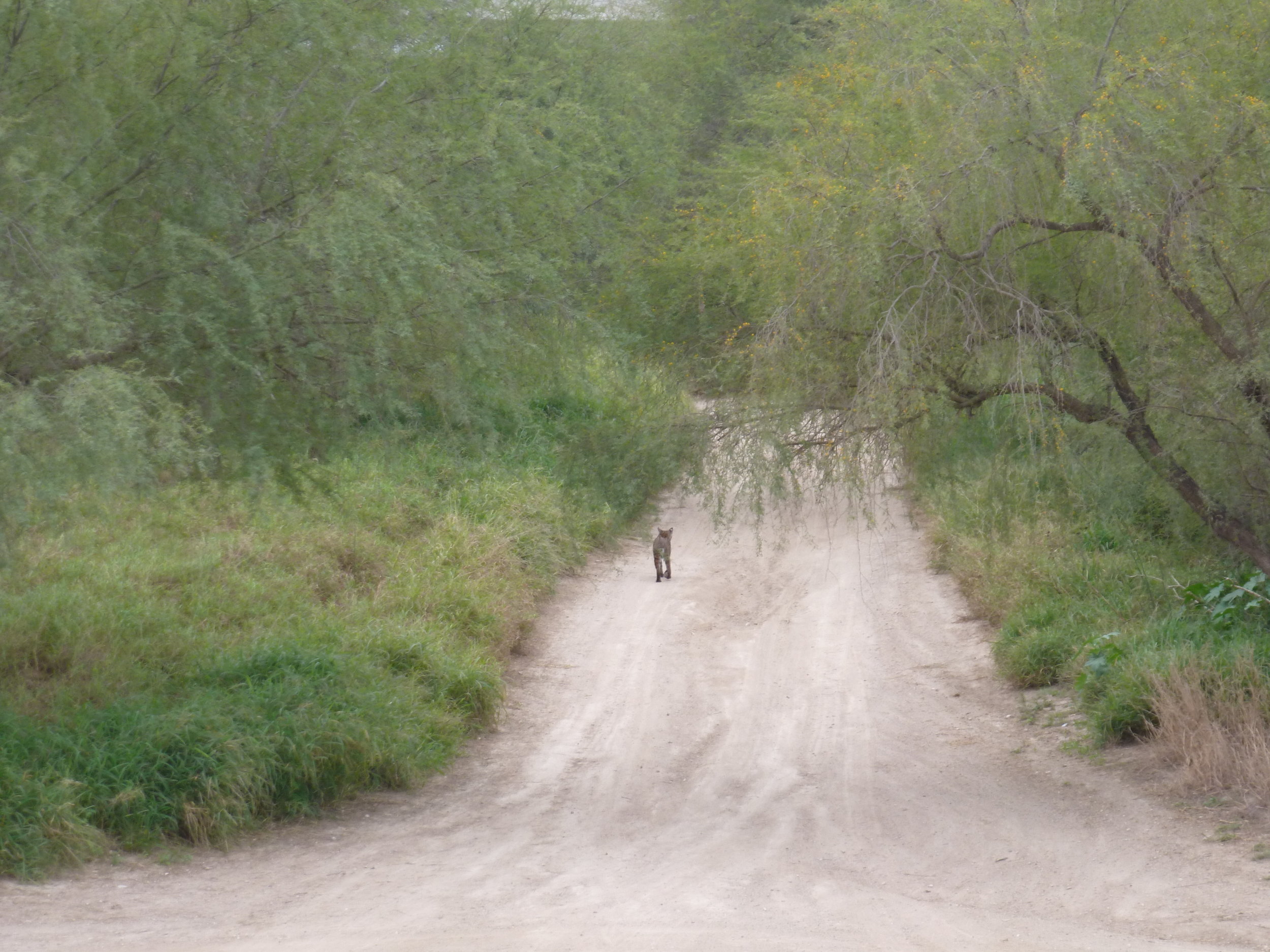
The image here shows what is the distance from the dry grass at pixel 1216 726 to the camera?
9.14 meters

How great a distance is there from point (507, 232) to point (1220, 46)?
5708mm

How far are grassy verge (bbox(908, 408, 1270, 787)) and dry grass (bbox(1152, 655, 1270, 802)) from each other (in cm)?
1

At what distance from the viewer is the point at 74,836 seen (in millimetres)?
8062

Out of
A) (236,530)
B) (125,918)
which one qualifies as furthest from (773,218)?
(236,530)

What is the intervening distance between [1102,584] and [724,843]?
Answer: 6.93m

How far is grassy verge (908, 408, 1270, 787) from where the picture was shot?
954 centimetres

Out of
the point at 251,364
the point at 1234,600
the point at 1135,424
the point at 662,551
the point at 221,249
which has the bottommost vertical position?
the point at 1234,600

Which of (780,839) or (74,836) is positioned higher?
(74,836)

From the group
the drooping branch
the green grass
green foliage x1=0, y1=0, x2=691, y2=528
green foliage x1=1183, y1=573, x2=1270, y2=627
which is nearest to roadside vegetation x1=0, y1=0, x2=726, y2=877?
green foliage x1=0, y1=0, x2=691, y2=528

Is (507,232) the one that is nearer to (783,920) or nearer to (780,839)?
(780,839)

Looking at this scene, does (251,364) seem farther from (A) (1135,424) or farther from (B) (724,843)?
(A) (1135,424)

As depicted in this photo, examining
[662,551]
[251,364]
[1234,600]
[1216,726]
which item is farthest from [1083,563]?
[251,364]

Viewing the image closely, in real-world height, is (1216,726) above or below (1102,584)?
below

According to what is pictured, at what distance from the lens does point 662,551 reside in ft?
58.1
